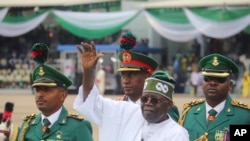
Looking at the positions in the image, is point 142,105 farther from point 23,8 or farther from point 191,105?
point 23,8

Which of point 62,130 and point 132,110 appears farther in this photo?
point 62,130

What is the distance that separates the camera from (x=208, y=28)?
912 inches

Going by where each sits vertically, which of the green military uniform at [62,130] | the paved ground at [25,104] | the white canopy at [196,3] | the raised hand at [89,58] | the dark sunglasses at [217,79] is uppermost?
the white canopy at [196,3]

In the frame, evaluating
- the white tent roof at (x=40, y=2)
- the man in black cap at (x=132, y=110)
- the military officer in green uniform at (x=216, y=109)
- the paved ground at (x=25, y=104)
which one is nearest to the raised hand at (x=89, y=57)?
the man in black cap at (x=132, y=110)

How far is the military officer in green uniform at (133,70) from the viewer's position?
5926 millimetres

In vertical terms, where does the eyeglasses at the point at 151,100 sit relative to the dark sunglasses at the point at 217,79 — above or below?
below

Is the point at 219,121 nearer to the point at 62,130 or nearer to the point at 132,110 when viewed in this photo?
the point at 132,110

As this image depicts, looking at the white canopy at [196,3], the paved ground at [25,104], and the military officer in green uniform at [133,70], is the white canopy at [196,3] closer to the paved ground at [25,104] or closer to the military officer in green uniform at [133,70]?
the paved ground at [25,104]

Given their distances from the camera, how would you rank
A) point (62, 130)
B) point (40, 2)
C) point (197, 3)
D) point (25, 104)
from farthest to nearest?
point (40, 2)
point (197, 3)
point (25, 104)
point (62, 130)

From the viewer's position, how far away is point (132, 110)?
493 centimetres

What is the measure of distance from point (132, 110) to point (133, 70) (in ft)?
3.77

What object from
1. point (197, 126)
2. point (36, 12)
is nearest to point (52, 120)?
point (197, 126)

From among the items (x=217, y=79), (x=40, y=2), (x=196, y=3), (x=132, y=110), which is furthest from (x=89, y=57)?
(x=40, y=2)

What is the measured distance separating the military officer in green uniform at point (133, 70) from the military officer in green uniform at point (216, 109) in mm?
214
